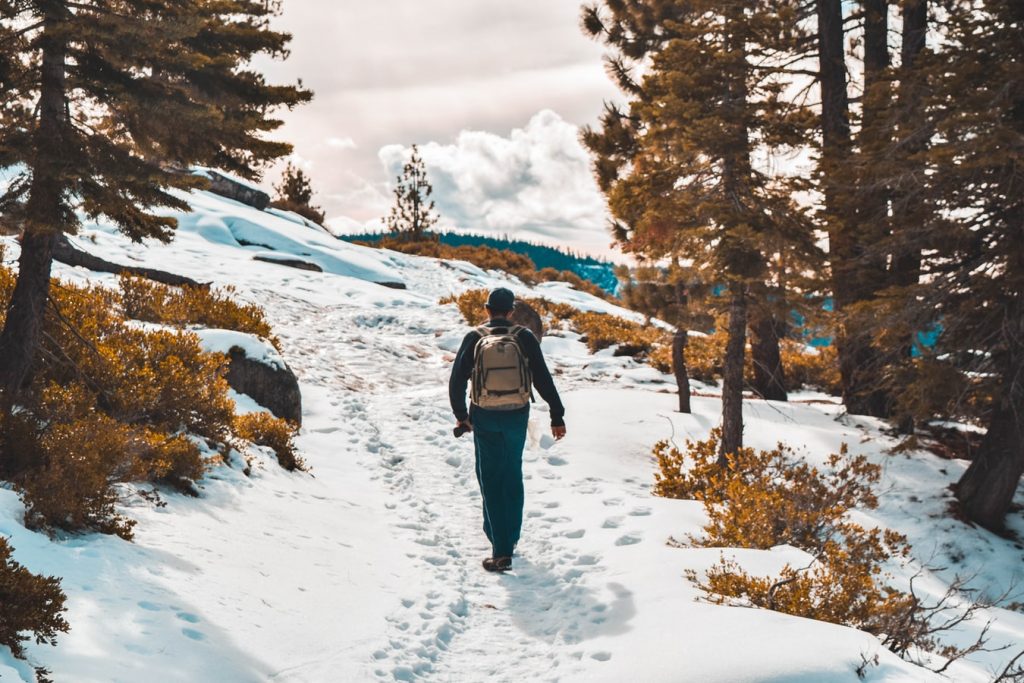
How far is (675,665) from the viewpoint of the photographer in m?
3.33

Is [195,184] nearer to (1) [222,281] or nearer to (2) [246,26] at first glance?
(2) [246,26]

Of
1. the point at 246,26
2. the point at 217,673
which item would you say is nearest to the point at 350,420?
the point at 246,26

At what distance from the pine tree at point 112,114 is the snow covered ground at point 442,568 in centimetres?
121

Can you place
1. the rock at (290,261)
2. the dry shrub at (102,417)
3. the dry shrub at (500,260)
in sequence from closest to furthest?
the dry shrub at (102,417) < the rock at (290,261) < the dry shrub at (500,260)

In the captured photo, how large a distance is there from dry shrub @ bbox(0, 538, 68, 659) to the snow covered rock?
18.8ft

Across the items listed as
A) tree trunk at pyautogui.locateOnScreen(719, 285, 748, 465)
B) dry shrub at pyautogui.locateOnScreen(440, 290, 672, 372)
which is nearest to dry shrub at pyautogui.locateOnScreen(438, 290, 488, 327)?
dry shrub at pyautogui.locateOnScreen(440, 290, 672, 372)

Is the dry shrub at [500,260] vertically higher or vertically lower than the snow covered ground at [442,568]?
higher

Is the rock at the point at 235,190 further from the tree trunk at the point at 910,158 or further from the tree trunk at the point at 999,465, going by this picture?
the tree trunk at the point at 999,465

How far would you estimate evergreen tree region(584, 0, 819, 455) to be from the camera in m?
7.65

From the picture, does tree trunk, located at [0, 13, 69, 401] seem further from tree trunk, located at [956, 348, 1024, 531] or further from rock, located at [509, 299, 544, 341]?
rock, located at [509, 299, 544, 341]

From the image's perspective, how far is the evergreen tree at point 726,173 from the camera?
25.1 feet

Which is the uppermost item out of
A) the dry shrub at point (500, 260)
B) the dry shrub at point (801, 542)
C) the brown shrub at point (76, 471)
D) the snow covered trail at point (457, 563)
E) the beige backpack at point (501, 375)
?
the dry shrub at point (500, 260)

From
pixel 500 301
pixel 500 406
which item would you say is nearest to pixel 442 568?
pixel 500 406

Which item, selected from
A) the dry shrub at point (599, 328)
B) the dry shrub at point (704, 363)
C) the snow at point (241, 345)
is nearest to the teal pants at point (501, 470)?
the snow at point (241, 345)
